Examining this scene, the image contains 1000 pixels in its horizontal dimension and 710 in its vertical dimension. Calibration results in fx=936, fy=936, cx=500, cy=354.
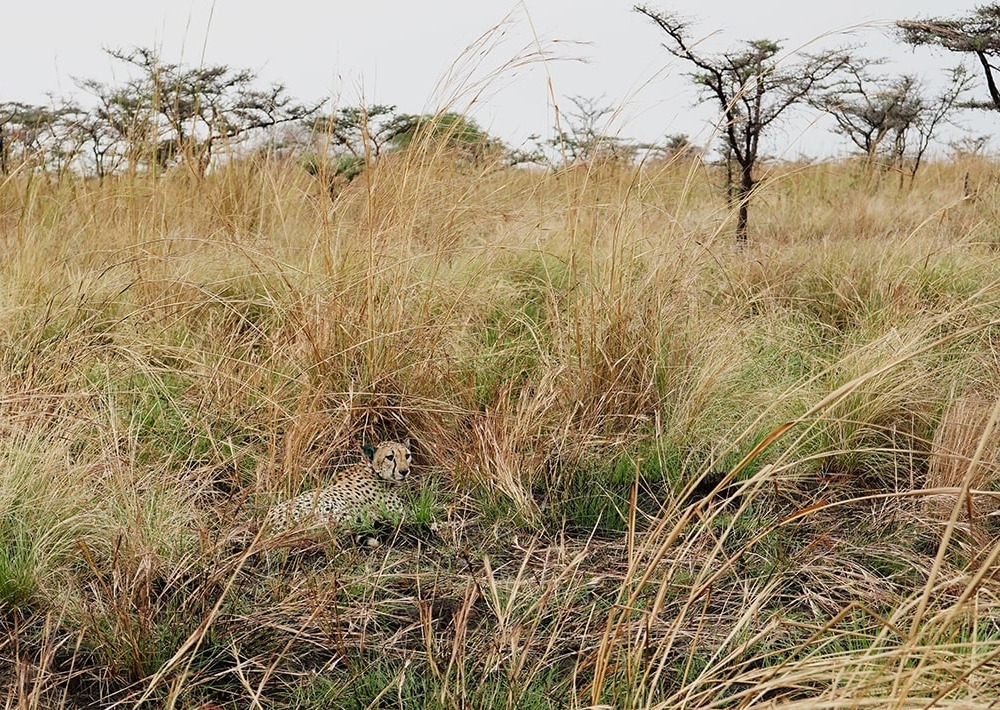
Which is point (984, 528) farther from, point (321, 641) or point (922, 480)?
point (321, 641)

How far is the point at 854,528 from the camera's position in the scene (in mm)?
2225

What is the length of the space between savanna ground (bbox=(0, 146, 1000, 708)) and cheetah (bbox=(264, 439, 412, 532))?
0.20 ft

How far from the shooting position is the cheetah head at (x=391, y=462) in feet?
7.61

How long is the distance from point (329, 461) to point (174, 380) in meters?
0.67

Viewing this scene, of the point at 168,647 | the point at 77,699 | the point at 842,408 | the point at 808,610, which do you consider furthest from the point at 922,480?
the point at 77,699

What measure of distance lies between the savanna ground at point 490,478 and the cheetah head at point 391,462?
11cm

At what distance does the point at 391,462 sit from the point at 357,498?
0.16 metres

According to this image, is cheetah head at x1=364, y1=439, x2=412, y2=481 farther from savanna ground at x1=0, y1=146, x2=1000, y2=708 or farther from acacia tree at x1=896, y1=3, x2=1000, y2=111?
acacia tree at x1=896, y1=3, x2=1000, y2=111

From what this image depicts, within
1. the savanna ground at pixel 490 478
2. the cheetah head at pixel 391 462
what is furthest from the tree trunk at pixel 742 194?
the cheetah head at pixel 391 462

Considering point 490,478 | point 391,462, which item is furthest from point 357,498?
point 490,478

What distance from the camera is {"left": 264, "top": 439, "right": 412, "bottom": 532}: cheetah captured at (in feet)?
6.73

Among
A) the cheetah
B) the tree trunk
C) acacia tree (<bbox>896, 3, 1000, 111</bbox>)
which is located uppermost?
acacia tree (<bbox>896, 3, 1000, 111</bbox>)

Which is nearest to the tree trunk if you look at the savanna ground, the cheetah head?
the savanna ground

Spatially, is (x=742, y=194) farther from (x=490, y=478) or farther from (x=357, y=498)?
(x=357, y=498)
